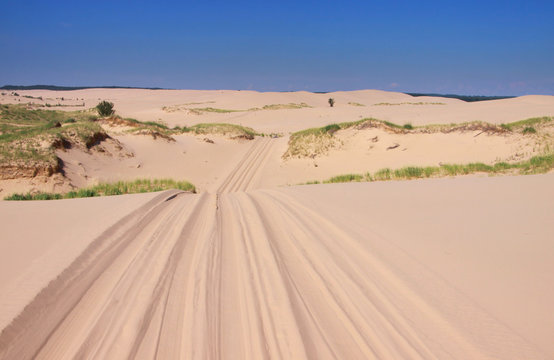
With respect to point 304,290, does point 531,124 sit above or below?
above

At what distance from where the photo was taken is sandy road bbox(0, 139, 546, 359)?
219 centimetres

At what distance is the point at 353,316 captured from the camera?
2559 millimetres

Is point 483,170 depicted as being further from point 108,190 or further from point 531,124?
point 108,190

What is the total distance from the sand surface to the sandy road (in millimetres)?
13

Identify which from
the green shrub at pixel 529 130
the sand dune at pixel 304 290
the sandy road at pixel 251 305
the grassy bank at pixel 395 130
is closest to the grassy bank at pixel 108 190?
the sand dune at pixel 304 290

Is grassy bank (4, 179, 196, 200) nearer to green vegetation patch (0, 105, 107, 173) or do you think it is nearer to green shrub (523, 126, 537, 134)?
green vegetation patch (0, 105, 107, 173)

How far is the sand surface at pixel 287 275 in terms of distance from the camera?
2234mm

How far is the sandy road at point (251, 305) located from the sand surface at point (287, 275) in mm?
13

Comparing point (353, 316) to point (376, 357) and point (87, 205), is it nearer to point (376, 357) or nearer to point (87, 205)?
point (376, 357)

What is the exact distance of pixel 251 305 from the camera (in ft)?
8.88

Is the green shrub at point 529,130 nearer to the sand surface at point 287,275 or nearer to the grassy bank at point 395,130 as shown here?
the grassy bank at point 395,130

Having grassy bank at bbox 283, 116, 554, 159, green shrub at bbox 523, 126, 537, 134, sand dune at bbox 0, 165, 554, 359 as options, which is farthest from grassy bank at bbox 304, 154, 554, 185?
sand dune at bbox 0, 165, 554, 359

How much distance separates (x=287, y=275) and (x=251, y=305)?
2.11 feet

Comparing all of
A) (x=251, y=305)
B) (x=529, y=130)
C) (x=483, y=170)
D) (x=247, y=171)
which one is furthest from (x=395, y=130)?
(x=251, y=305)
